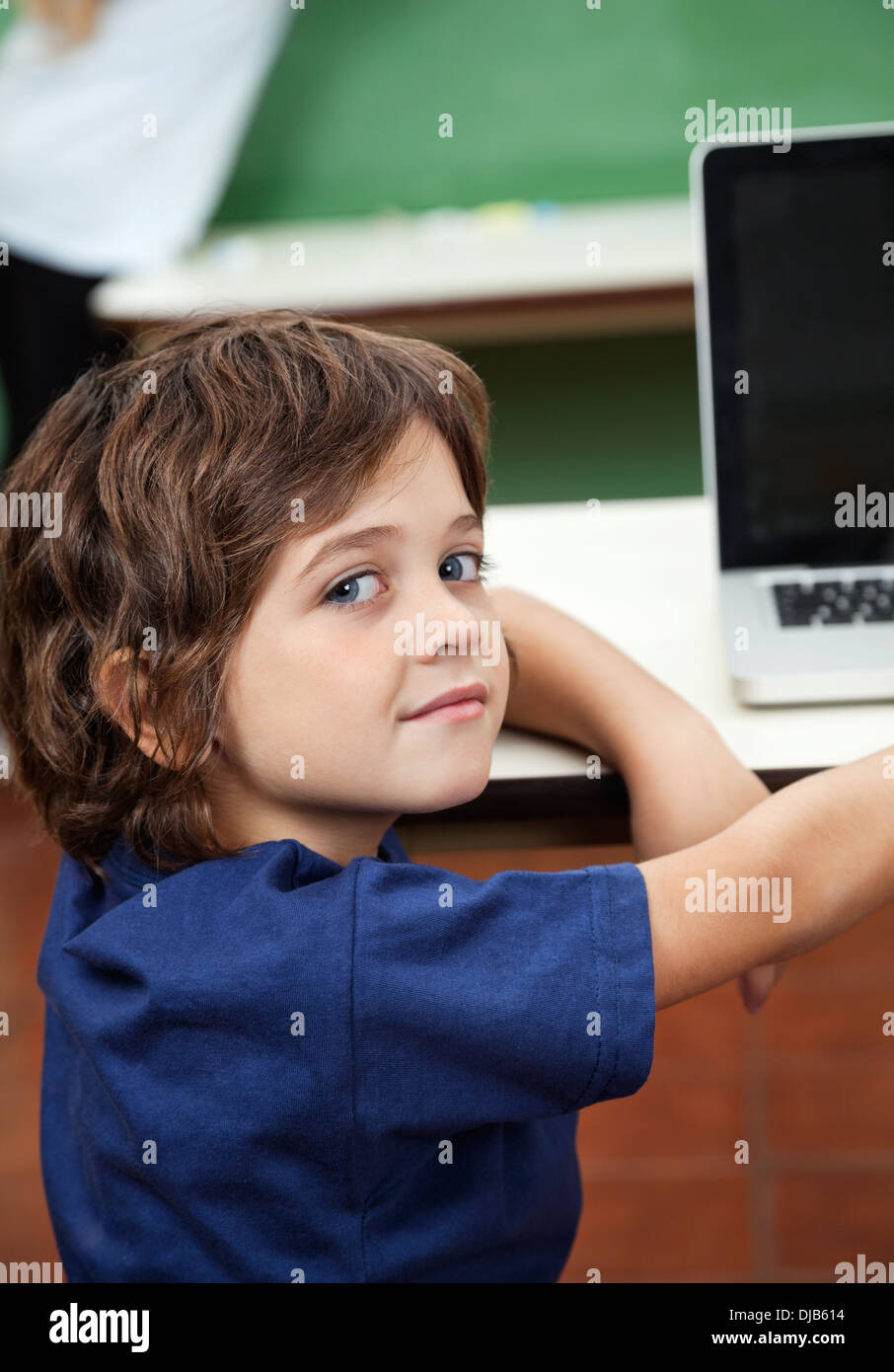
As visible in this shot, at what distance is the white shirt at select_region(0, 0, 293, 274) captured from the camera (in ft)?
8.86

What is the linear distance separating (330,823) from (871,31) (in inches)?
110

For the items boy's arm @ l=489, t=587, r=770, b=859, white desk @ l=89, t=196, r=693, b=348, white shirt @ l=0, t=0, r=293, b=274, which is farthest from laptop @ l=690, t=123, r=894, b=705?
white shirt @ l=0, t=0, r=293, b=274

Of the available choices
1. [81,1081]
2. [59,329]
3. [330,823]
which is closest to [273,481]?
[330,823]

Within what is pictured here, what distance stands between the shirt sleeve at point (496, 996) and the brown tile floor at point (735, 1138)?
2.48ft

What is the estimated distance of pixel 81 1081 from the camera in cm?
79

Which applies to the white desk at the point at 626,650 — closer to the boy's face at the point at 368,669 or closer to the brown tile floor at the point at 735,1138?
the boy's face at the point at 368,669

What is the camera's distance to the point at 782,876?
0.69 m

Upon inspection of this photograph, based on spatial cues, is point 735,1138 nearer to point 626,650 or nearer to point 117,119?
point 626,650

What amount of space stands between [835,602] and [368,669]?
1.47 ft

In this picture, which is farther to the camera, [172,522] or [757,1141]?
[757,1141]

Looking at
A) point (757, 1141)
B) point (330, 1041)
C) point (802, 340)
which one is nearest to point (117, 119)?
point (802, 340)

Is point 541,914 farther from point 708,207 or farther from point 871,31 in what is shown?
point 871,31

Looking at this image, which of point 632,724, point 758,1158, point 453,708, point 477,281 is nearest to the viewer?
point 453,708

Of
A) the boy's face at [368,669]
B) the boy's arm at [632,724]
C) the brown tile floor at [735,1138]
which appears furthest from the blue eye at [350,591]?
the brown tile floor at [735,1138]
